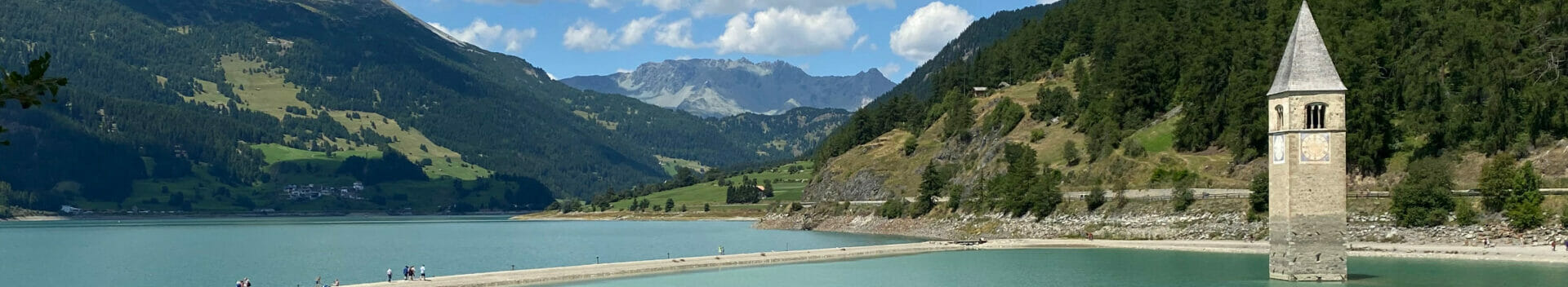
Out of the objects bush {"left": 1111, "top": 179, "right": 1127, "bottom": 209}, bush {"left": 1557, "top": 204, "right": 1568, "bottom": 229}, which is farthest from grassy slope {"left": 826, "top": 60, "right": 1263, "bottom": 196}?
bush {"left": 1557, "top": 204, "right": 1568, "bottom": 229}

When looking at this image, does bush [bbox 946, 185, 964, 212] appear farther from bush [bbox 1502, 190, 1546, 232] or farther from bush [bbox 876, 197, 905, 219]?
bush [bbox 1502, 190, 1546, 232]

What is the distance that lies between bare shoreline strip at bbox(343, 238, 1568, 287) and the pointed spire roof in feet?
77.3

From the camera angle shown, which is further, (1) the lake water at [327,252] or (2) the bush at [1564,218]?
(1) the lake water at [327,252]

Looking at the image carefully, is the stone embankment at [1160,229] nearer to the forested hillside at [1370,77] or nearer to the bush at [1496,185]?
the bush at [1496,185]

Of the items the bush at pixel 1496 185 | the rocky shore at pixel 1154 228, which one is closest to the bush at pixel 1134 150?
the rocky shore at pixel 1154 228

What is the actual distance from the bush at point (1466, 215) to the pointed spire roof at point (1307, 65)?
31.7m

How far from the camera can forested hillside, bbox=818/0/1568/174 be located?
96188 mm

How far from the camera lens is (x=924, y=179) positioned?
146m

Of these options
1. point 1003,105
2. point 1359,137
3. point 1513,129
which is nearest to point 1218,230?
point 1359,137

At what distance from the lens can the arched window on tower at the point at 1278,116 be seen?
63.1 meters

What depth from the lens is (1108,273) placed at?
264 ft

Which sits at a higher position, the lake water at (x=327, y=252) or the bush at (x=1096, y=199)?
the bush at (x=1096, y=199)

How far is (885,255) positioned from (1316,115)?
140 feet

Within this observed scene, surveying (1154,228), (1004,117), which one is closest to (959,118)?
(1004,117)
